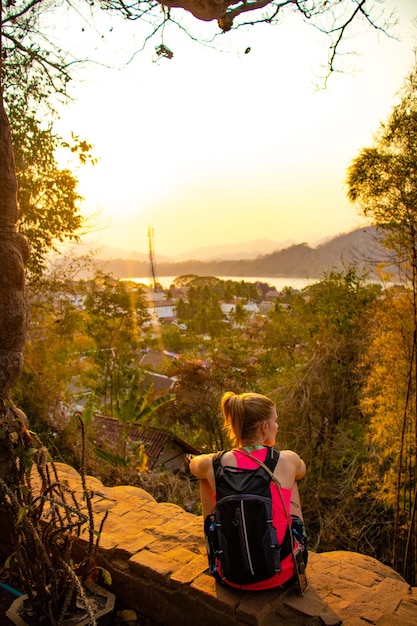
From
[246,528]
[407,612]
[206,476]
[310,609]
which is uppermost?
[206,476]

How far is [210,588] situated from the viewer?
204cm

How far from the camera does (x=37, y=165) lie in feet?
19.6

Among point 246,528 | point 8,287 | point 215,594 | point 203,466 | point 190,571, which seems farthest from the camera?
point 8,287

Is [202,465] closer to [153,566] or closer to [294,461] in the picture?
[294,461]

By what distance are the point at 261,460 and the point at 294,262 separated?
164ft

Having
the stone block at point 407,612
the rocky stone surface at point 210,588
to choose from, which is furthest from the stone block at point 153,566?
the stone block at point 407,612

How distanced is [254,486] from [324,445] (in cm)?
929

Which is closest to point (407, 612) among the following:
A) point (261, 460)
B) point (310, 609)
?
point (310, 609)

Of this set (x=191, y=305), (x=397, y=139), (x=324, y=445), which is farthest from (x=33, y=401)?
(x=191, y=305)

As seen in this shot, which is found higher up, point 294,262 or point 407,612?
point 294,262

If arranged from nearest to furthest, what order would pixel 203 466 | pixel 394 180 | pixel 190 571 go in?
pixel 203 466, pixel 190 571, pixel 394 180

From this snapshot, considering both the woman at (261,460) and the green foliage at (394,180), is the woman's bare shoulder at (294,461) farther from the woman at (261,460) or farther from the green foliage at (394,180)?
the green foliage at (394,180)

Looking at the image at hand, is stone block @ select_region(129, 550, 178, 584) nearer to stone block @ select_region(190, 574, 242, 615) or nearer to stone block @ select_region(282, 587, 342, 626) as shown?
stone block @ select_region(190, 574, 242, 615)

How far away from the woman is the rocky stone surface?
0.10 m
